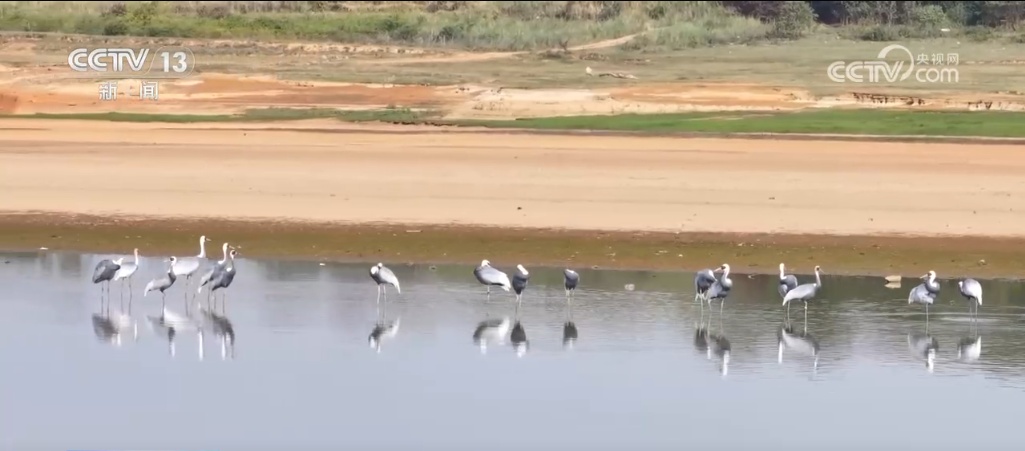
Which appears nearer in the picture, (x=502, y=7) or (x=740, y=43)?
(x=740, y=43)

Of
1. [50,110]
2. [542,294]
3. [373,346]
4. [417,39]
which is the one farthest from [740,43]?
[373,346]

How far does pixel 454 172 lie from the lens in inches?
960

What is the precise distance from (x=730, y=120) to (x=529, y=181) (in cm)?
691

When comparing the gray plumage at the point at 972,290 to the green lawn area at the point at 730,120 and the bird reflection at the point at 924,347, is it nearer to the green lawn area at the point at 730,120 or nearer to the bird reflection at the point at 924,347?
the bird reflection at the point at 924,347

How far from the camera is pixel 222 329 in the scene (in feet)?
52.2

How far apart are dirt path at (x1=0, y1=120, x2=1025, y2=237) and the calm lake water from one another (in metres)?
3.04

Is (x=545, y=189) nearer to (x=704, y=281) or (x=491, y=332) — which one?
→ (x=704, y=281)

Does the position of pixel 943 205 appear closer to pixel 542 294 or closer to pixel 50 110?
pixel 542 294

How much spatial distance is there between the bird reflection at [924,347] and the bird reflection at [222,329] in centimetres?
529

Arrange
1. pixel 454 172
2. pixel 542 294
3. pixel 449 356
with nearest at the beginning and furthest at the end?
pixel 449 356, pixel 542 294, pixel 454 172

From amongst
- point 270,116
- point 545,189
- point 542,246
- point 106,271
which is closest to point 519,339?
point 106,271

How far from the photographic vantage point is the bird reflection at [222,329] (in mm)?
14914

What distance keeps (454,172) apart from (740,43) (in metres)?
20.5

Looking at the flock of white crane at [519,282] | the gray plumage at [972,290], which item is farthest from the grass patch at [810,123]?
the gray plumage at [972,290]
